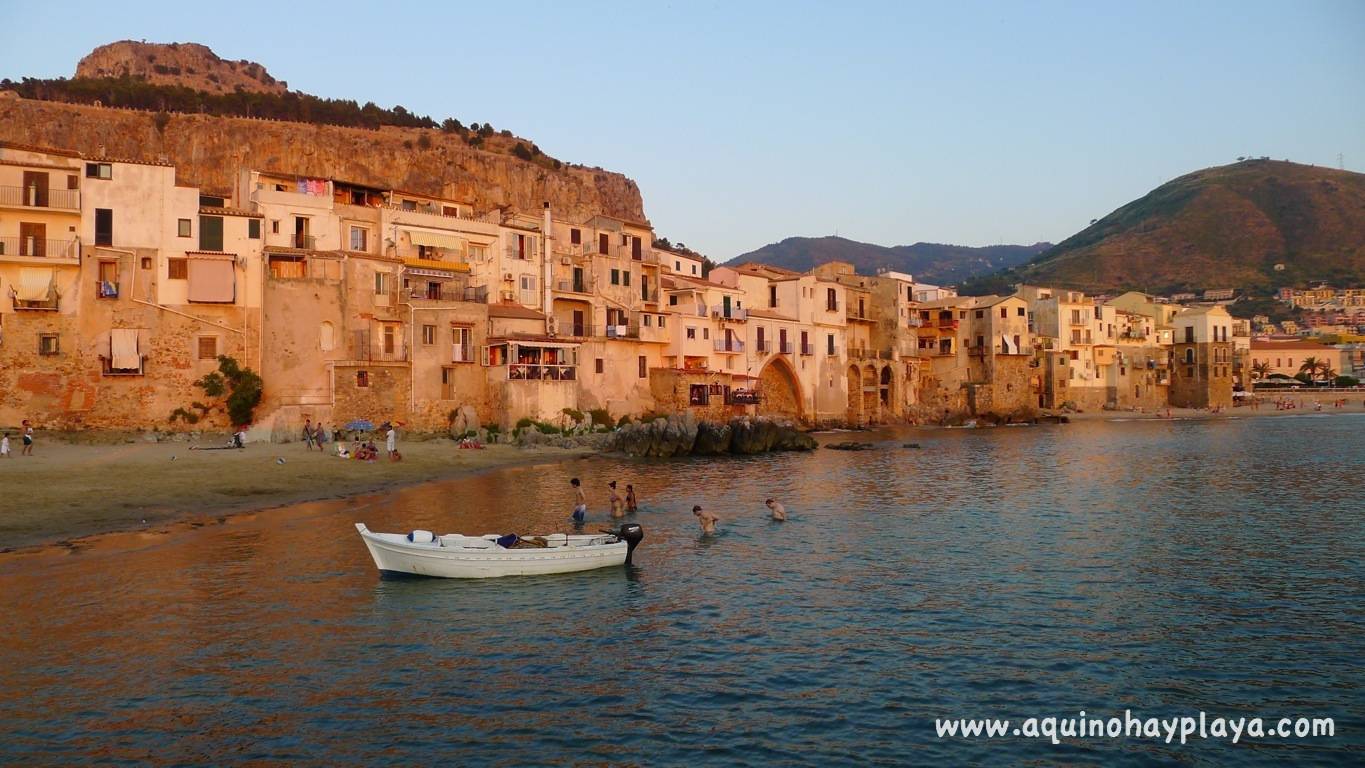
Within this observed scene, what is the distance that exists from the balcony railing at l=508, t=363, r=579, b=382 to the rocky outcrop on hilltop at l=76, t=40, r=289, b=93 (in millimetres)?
115649

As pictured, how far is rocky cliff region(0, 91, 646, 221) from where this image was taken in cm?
10469

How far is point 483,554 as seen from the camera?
2181cm

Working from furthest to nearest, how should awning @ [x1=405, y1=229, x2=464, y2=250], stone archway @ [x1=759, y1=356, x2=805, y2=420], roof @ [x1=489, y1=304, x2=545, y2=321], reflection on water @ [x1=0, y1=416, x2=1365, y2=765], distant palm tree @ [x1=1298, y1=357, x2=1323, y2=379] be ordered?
distant palm tree @ [x1=1298, y1=357, x2=1323, y2=379]
stone archway @ [x1=759, y1=356, x2=805, y2=420]
awning @ [x1=405, y1=229, x2=464, y2=250]
roof @ [x1=489, y1=304, x2=545, y2=321]
reflection on water @ [x1=0, y1=416, x2=1365, y2=765]

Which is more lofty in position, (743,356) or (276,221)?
(276,221)

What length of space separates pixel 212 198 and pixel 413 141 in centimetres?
7886

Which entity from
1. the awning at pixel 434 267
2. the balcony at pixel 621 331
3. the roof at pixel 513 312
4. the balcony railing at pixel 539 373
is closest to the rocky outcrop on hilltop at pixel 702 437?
the balcony railing at pixel 539 373

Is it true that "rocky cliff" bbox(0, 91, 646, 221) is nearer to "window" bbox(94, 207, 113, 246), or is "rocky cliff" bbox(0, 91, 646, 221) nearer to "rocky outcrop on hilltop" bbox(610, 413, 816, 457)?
"window" bbox(94, 207, 113, 246)

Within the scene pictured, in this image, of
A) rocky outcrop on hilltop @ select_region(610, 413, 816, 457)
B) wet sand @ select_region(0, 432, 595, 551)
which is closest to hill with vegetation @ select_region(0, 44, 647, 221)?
rocky outcrop on hilltop @ select_region(610, 413, 816, 457)

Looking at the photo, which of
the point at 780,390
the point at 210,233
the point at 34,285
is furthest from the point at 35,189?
the point at 780,390

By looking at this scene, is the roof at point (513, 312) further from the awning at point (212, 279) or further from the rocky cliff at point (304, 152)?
the rocky cliff at point (304, 152)

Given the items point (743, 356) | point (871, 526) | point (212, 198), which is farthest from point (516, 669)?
point (743, 356)

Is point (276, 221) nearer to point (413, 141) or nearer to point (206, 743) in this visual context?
point (206, 743)

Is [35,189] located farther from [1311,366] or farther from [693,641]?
[1311,366]

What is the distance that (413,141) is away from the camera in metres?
129
